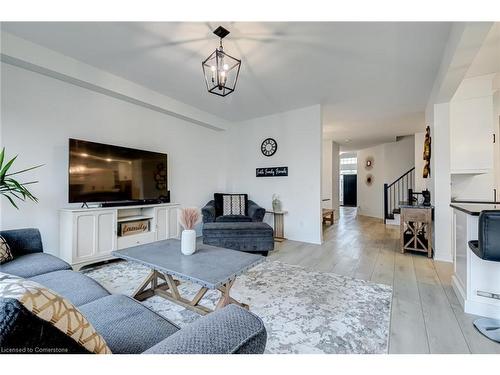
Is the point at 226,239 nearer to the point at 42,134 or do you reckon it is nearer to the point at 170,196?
the point at 170,196

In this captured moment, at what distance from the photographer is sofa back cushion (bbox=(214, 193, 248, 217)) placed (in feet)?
15.1

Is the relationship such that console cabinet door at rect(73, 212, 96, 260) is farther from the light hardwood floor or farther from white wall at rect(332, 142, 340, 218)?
white wall at rect(332, 142, 340, 218)

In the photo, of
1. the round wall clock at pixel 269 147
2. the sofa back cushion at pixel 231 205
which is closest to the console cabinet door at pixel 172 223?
the sofa back cushion at pixel 231 205

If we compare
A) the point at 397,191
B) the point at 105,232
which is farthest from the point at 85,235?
the point at 397,191

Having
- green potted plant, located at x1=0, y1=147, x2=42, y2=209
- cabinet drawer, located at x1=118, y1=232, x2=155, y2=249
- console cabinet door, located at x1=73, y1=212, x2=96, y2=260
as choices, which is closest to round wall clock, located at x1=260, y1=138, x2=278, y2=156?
cabinet drawer, located at x1=118, y1=232, x2=155, y2=249

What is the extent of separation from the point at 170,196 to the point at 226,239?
1.60 metres

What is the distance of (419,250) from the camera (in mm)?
3445

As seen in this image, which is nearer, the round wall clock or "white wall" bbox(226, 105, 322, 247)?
"white wall" bbox(226, 105, 322, 247)

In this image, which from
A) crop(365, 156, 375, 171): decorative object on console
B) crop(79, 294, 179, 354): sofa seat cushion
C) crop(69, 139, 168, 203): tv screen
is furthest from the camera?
crop(365, 156, 375, 171): decorative object on console

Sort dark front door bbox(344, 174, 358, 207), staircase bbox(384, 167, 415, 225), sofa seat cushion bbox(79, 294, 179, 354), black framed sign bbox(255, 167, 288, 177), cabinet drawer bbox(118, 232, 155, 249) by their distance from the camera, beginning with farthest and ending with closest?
dark front door bbox(344, 174, 358, 207) → staircase bbox(384, 167, 415, 225) → black framed sign bbox(255, 167, 288, 177) → cabinet drawer bbox(118, 232, 155, 249) → sofa seat cushion bbox(79, 294, 179, 354)

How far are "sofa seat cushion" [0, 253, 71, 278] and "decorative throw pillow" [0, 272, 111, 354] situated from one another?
4.70 feet

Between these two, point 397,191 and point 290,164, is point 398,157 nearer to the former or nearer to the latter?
point 397,191

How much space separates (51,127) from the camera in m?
2.88
